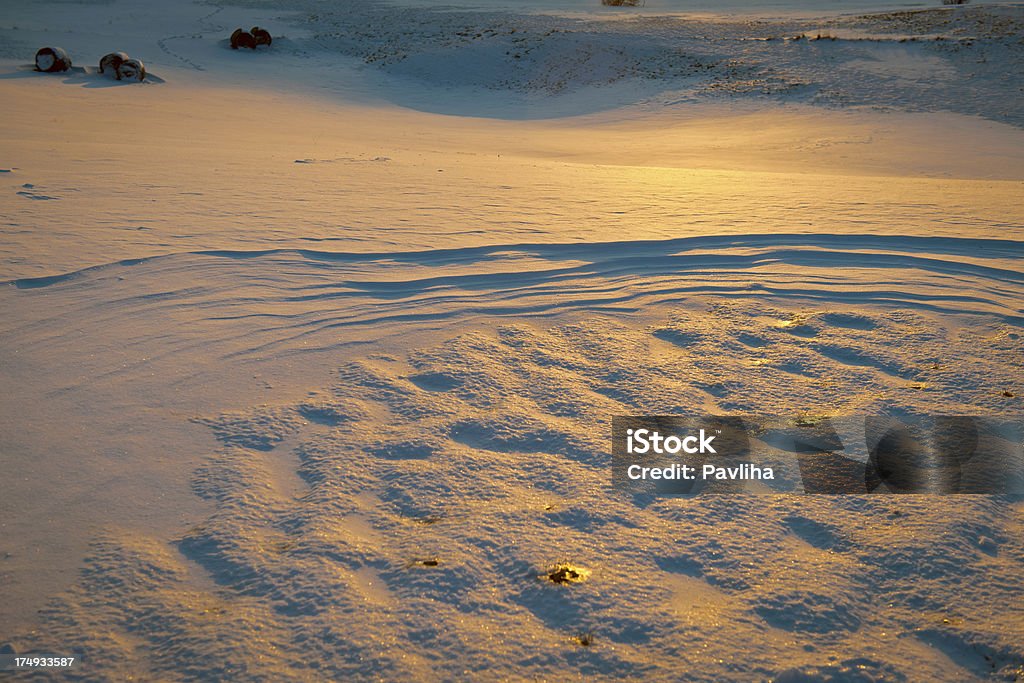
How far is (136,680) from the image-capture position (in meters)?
1.93

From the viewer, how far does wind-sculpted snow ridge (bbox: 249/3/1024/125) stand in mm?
14789

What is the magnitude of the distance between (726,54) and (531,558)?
698 inches

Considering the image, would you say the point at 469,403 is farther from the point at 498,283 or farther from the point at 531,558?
the point at 498,283

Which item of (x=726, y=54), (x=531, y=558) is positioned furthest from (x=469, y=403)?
(x=726, y=54)

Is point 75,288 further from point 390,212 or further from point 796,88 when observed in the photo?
point 796,88

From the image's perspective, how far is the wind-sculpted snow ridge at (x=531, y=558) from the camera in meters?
2.01

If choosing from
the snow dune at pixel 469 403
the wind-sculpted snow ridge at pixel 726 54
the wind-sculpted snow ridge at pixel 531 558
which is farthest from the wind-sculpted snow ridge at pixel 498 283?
the wind-sculpted snow ridge at pixel 726 54

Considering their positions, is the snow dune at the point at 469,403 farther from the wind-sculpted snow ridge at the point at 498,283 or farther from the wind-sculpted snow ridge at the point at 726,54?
the wind-sculpted snow ridge at the point at 726,54

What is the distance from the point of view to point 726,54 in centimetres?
1778

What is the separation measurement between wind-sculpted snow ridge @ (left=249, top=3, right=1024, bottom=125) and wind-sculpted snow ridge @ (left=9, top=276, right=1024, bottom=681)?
12929 millimetres

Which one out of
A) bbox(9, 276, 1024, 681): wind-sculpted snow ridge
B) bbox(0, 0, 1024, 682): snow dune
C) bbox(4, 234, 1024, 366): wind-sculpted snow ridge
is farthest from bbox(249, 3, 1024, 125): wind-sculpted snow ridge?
bbox(9, 276, 1024, 681): wind-sculpted snow ridge

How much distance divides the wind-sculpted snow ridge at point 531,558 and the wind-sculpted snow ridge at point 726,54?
12929mm

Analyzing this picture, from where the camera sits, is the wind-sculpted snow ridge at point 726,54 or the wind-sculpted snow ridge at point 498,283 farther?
the wind-sculpted snow ridge at point 726,54

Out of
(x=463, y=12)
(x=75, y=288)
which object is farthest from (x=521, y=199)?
(x=463, y=12)
